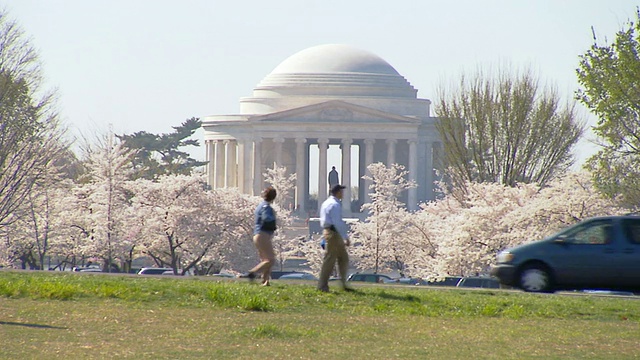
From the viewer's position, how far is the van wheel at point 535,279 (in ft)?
92.8

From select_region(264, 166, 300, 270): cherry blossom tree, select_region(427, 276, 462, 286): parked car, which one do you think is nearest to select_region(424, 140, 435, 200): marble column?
select_region(264, 166, 300, 270): cherry blossom tree

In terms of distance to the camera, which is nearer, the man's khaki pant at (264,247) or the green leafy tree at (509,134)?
the man's khaki pant at (264,247)

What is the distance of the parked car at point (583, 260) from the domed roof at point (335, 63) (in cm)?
12107

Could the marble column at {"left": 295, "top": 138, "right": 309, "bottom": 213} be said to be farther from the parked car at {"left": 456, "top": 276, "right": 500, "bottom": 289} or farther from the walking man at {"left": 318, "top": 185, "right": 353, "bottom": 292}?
the walking man at {"left": 318, "top": 185, "right": 353, "bottom": 292}

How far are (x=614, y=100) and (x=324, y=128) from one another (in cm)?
8471

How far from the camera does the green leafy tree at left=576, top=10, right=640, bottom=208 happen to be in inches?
2085

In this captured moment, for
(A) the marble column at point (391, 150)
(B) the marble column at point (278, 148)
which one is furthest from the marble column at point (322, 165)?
(A) the marble column at point (391, 150)

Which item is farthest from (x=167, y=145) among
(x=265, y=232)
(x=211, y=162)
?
(x=265, y=232)

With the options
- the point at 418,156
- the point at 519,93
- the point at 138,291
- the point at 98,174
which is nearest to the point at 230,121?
the point at 418,156

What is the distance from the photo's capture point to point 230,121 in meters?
141

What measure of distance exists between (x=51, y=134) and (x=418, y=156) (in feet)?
233

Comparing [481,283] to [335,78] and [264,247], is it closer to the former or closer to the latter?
[264,247]

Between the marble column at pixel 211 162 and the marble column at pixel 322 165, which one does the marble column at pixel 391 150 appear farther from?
the marble column at pixel 211 162

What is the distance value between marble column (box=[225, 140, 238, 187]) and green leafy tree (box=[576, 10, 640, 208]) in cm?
8733
